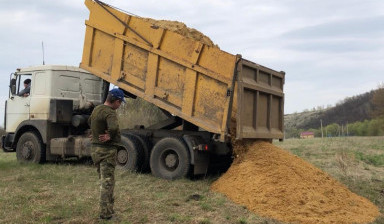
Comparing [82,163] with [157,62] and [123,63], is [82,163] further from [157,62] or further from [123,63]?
[157,62]

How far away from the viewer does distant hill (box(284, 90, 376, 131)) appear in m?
77.0

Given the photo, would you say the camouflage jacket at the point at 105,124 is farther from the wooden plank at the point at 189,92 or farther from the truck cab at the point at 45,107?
the truck cab at the point at 45,107

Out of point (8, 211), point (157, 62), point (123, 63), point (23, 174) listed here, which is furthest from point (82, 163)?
point (8, 211)

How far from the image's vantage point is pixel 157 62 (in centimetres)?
841

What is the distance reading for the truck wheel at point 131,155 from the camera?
8789mm

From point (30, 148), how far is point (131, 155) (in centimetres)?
361

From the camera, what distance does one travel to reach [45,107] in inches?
417

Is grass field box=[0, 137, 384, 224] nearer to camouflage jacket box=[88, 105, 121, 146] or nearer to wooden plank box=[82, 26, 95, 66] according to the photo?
camouflage jacket box=[88, 105, 121, 146]

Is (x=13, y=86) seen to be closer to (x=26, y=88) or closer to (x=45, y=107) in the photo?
(x=26, y=88)

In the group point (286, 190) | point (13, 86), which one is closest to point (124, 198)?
point (286, 190)

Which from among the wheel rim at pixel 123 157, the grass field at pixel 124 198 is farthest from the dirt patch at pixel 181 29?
the grass field at pixel 124 198

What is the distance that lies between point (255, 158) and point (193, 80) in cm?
194

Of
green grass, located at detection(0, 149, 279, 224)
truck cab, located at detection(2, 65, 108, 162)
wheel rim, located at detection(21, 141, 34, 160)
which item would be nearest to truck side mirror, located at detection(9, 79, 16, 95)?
truck cab, located at detection(2, 65, 108, 162)

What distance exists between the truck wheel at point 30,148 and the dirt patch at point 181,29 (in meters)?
4.59
